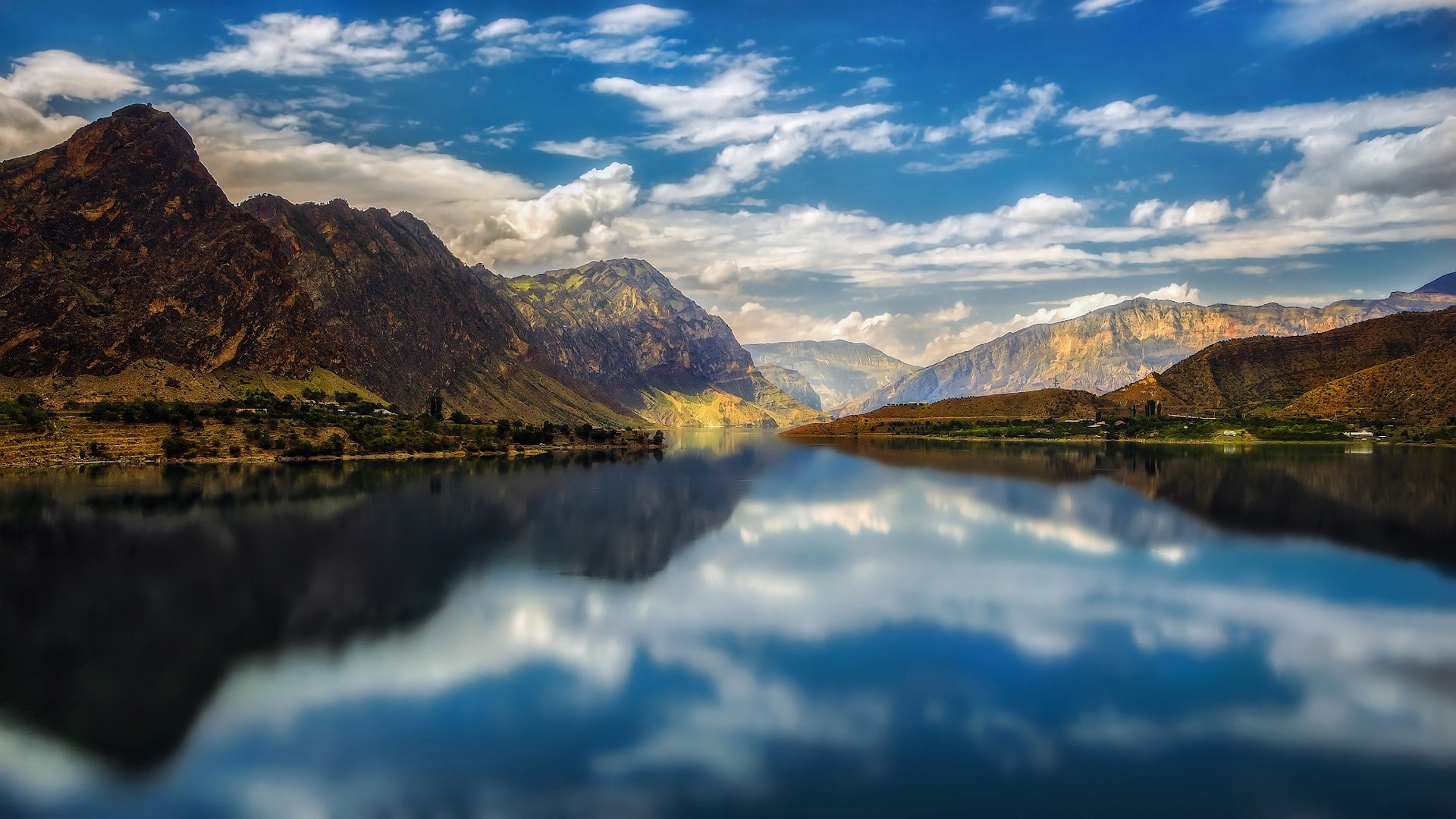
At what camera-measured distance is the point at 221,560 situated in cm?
4428

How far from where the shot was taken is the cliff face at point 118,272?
151 metres

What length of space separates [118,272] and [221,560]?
17069 cm

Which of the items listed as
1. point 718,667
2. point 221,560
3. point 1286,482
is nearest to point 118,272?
point 221,560

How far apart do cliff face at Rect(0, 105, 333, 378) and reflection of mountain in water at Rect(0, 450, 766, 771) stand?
83433 mm

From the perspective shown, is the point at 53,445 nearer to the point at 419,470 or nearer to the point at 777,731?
the point at 419,470

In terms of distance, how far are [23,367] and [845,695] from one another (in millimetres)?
174410

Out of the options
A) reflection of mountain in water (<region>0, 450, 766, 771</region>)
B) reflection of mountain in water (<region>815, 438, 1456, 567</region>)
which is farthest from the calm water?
reflection of mountain in water (<region>815, 438, 1456, 567</region>)

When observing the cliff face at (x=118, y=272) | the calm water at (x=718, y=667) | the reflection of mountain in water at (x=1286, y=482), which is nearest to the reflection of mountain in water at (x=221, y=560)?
the calm water at (x=718, y=667)

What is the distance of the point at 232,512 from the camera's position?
62.6m

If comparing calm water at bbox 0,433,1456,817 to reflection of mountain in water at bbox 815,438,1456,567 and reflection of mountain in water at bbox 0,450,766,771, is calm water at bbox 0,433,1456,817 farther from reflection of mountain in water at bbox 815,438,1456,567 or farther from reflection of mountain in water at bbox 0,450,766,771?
reflection of mountain in water at bbox 815,438,1456,567

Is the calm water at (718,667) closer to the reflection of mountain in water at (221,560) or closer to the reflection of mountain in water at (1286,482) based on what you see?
the reflection of mountain in water at (221,560)

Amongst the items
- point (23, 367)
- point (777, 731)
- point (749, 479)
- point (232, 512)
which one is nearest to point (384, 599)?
point (777, 731)

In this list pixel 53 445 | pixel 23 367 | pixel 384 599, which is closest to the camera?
pixel 384 599

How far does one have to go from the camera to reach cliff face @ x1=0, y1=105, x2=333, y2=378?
496ft
